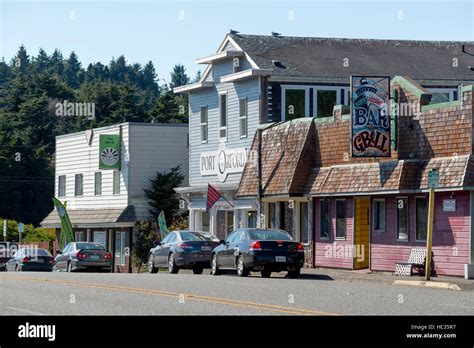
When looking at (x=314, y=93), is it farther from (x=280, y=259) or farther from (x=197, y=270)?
(x=280, y=259)

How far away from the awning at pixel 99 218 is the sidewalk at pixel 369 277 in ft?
70.1

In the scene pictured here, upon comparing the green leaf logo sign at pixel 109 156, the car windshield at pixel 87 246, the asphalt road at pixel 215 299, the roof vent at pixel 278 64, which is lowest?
the asphalt road at pixel 215 299

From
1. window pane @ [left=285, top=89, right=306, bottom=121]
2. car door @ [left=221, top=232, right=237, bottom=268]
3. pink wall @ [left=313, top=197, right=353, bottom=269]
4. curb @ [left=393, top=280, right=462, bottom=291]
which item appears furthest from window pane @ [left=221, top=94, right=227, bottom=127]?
curb @ [left=393, top=280, right=462, bottom=291]

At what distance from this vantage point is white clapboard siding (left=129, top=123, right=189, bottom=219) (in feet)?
204

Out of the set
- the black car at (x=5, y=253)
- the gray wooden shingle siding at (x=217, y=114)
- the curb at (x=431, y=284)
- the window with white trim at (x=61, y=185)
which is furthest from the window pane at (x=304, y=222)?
the window with white trim at (x=61, y=185)

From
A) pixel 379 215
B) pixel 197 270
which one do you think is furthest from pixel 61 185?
pixel 379 215

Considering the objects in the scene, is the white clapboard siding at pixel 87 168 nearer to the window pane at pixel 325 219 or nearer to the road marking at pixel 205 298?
the window pane at pixel 325 219

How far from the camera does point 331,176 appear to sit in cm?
4147

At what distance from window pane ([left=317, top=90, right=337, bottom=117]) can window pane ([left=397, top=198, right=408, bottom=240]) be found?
11648mm

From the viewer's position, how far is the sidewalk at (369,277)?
3241 cm

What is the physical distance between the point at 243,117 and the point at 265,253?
16.6 m

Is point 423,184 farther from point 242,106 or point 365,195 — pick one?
point 242,106

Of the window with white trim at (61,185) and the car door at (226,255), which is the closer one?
the car door at (226,255)
